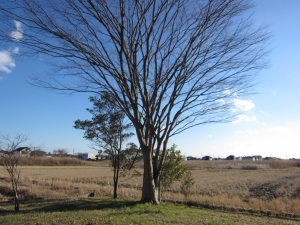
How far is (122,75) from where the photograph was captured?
1164 centimetres

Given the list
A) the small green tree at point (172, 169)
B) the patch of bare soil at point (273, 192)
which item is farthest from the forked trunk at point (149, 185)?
the patch of bare soil at point (273, 192)

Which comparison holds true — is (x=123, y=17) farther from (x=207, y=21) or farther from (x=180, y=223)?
(x=180, y=223)

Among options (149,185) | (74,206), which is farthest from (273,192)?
(74,206)

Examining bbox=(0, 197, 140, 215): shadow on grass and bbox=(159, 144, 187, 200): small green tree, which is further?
bbox=(159, 144, 187, 200): small green tree

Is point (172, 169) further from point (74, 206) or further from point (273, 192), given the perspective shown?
point (273, 192)

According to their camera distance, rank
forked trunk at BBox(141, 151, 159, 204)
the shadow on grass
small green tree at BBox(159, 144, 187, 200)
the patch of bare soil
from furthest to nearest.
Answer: the patch of bare soil < small green tree at BBox(159, 144, 187, 200) < forked trunk at BBox(141, 151, 159, 204) < the shadow on grass

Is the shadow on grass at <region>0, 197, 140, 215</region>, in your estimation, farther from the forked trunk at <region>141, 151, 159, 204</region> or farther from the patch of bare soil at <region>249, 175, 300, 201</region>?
the patch of bare soil at <region>249, 175, 300, 201</region>

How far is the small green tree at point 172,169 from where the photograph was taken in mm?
15094

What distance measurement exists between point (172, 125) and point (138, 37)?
378 centimetres

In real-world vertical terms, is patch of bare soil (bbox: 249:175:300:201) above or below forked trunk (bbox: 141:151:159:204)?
below

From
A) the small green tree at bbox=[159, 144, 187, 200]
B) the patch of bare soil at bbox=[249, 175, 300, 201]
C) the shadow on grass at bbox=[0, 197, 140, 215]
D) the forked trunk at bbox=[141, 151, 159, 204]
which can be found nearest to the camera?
the shadow on grass at bbox=[0, 197, 140, 215]

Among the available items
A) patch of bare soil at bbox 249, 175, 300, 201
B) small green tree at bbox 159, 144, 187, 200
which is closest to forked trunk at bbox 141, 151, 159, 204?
small green tree at bbox 159, 144, 187, 200

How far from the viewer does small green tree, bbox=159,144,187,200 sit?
49.5 feet

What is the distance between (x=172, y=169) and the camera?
15.1 m
